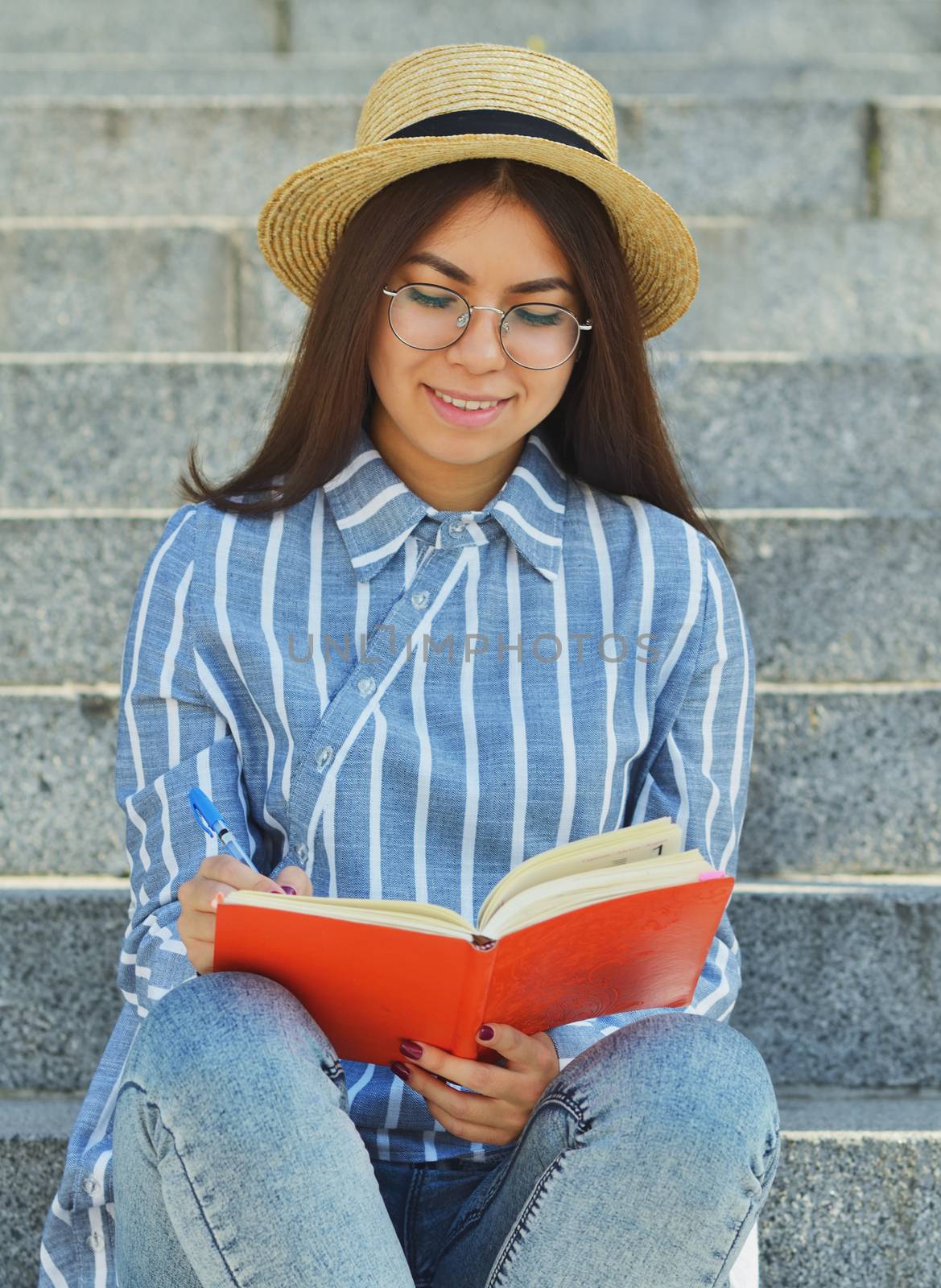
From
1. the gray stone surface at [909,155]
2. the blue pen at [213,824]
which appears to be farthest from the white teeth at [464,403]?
the gray stone surface at [909,155]

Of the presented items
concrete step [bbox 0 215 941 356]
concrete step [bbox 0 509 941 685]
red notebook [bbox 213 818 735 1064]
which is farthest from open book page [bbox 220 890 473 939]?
concrete step [bbox 0 215 941 356]

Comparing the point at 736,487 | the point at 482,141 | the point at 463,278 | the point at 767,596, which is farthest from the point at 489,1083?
the point at 736,487

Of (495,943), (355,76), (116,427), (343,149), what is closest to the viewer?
Result: (495,943)

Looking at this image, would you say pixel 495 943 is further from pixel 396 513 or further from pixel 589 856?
pixel 396 513

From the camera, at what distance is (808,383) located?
2781mm

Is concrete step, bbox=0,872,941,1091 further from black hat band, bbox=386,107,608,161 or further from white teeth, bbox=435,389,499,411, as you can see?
black hat band, bbox=386,107,608,161

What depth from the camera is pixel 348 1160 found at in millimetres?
1288

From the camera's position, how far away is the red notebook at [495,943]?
1277 mm

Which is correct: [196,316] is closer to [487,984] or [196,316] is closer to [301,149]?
[301,149]

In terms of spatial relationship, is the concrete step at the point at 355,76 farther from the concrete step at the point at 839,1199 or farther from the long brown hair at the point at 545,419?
the concrete step at the point at 839,1199

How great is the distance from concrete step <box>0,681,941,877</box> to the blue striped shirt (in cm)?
43

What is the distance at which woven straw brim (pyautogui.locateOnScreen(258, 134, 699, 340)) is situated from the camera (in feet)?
5.41

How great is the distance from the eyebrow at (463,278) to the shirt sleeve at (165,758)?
1.24 ft

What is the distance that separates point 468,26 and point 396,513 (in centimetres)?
326
